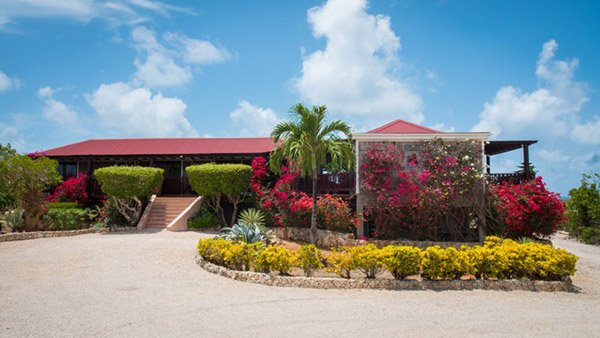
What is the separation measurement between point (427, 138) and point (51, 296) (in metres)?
13.1

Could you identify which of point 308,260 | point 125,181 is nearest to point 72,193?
point 125,181

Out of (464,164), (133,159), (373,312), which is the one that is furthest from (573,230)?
(133,159)

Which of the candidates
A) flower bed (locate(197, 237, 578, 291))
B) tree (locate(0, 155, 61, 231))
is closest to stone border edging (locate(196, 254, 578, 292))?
flower bed (locate(197, 237, 578, 291))

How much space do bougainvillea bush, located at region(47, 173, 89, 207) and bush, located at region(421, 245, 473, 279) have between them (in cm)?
1982

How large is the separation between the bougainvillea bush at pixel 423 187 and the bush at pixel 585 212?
27.6ft

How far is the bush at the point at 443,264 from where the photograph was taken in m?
10.7

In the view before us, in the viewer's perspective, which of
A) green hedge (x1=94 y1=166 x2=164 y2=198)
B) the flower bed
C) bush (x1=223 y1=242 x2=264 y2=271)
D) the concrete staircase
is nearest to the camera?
the flower bed

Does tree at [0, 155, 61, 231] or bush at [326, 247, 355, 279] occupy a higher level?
tree at [0, 155, 61, 231]

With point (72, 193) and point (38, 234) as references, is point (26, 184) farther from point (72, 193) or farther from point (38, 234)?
point (72, 193)

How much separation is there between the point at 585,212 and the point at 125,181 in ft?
73.4

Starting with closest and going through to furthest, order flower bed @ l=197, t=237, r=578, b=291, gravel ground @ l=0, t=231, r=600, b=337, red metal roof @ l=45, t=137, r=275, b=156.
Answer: gravel ground @ l=0, t=231, r=600, b=337 → flower bed @ l=197, t=237, r=578, b=291 → red metal roof @ l=45, t=137, r=275, b=156

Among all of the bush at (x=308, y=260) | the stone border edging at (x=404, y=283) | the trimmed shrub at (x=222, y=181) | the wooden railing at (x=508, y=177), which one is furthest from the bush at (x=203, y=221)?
the wooden railing at (x=508, y=177)

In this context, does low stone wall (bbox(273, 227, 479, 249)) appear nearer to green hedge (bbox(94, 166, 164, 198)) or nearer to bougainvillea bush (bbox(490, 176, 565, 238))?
bougainvillea bush (bbox(490, 176, 565, 238))

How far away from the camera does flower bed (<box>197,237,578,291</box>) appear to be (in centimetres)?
1063
